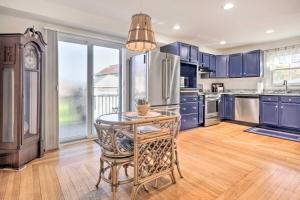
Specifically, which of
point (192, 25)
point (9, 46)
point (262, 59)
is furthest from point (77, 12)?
point (262, 59)

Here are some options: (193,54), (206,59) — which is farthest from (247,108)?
(193,54)

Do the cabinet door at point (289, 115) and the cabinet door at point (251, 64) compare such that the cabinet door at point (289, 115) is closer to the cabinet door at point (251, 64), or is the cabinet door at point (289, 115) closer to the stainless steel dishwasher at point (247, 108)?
the stainless steel dishwasher at point (247, 108)

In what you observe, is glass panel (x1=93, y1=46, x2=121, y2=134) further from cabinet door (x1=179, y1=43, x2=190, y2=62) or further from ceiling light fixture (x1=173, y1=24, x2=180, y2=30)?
cabinet door (x1=179, y1=43, x2=190, y2=62)

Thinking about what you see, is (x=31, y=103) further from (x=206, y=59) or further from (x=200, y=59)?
(x=206, y=59)

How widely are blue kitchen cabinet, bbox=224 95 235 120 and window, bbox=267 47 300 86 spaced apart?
1223 millimetres

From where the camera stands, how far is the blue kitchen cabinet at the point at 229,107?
5.53 metres

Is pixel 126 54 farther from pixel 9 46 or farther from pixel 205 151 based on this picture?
pixel 205 151

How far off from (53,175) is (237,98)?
4.97 meters

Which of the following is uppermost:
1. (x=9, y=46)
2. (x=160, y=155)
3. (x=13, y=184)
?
(x=9, y=46)

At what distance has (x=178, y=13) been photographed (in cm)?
337

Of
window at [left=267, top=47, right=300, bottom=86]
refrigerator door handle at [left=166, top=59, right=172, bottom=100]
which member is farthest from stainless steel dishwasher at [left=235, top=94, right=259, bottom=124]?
refrigerator door handle at [left=166, top=59, right=172, bottom=100]

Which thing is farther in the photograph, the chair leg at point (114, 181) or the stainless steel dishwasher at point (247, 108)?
the stainless steel dishwasher at point (247, 108)

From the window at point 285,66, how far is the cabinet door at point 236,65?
0.73 m

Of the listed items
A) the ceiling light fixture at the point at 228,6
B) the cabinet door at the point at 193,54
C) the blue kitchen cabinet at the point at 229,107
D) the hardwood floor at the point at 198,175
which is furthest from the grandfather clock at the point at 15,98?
the blue kitchen cabinet at the point at 229,107
